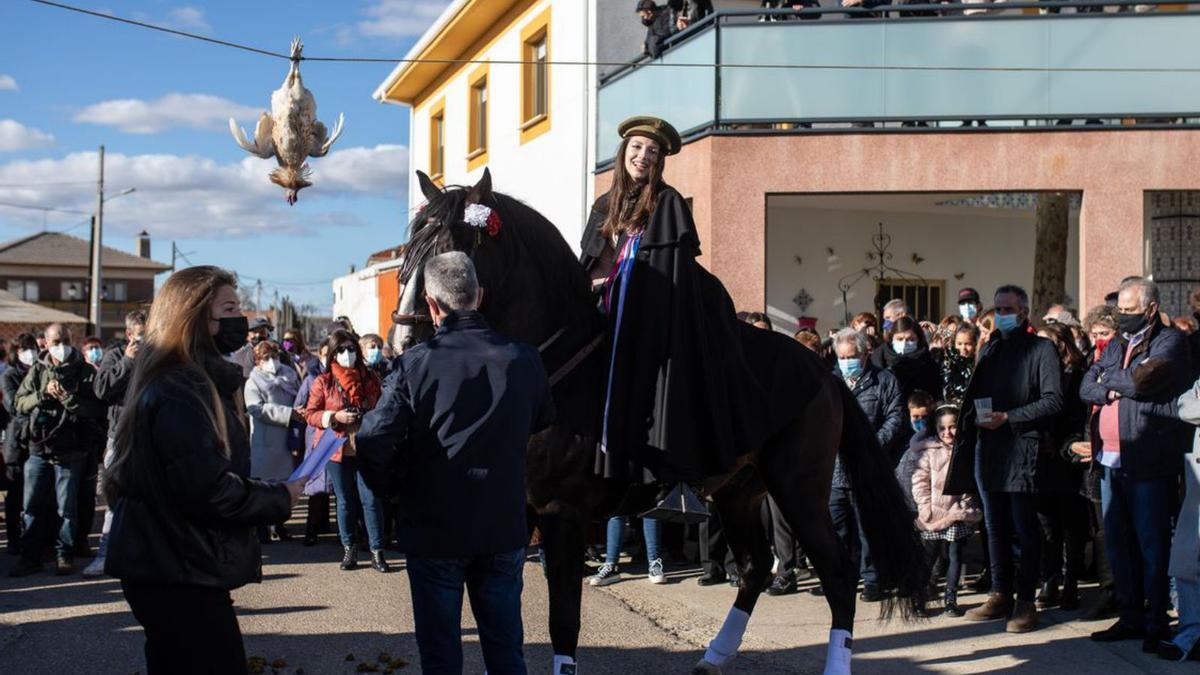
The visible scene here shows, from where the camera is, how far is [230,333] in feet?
12.6

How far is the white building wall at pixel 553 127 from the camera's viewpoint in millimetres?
17188

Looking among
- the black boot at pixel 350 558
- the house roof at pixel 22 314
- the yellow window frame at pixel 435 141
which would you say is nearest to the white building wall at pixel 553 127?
the yellow window frame at pixel 435 141

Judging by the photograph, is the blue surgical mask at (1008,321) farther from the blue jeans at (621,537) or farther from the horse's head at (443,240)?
the horse's head at (443,240)

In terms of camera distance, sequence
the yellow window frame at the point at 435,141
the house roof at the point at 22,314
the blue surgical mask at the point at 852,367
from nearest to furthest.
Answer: the blue surgical mask at the point at 852,367
the yellow window frame at the point at 435,141
the house roof at the point at 22,314

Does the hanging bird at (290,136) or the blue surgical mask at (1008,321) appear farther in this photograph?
the hanging bird at (290,136)

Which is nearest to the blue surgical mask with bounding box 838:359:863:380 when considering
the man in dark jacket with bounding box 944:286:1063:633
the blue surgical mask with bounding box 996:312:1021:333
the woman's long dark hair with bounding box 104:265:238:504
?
the man in dark jacket with bounding box 944:286:1063:633

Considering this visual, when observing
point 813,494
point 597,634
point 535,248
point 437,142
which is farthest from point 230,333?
point 437,142

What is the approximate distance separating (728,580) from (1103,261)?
635cm

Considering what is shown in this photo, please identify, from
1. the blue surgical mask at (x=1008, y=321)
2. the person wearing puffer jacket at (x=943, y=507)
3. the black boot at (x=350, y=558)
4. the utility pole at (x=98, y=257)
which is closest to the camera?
the blue surgical mask at (x=1008, y=321)

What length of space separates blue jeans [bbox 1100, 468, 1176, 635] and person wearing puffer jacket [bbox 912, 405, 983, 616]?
1152mm

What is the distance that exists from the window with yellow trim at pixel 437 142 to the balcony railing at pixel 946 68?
43.2 feet

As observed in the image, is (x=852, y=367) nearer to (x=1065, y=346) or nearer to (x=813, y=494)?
(x=1065, y=346)

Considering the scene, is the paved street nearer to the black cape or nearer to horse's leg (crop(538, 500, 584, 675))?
horse's leg (crop(538, 500, 584, 675))

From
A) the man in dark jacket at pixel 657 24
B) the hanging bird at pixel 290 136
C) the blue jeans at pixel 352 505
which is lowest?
the blue jeans at pixel 352 505
